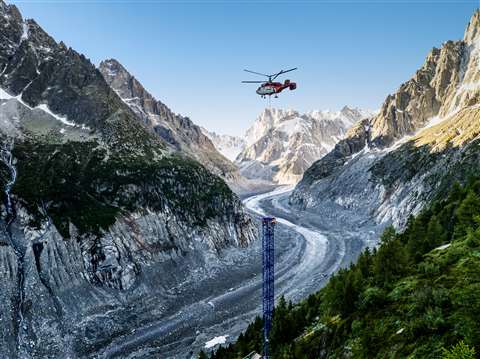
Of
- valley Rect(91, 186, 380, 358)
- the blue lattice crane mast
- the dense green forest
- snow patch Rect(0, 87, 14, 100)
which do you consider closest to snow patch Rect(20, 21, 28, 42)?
snow patch Rect(0, 87, 14, 100)

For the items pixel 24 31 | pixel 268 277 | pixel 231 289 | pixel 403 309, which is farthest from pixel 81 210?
pixel 24 31

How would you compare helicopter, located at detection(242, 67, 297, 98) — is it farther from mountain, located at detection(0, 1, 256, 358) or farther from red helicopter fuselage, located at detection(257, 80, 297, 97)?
mountain, located at detection(0, 1, 256, 358)

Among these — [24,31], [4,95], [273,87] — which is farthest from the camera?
[24,31]

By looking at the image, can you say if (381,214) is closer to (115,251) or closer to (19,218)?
(115,251)

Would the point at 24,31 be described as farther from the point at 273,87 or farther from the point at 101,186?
the point at 273,87

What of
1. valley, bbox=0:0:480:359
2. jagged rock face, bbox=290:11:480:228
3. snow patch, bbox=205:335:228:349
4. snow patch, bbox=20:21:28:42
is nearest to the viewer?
valley, bbox=0:0:480:359

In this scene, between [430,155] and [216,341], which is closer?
[216,341]

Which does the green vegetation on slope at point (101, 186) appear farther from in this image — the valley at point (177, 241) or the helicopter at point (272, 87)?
the helicopter at point (272, 87)
